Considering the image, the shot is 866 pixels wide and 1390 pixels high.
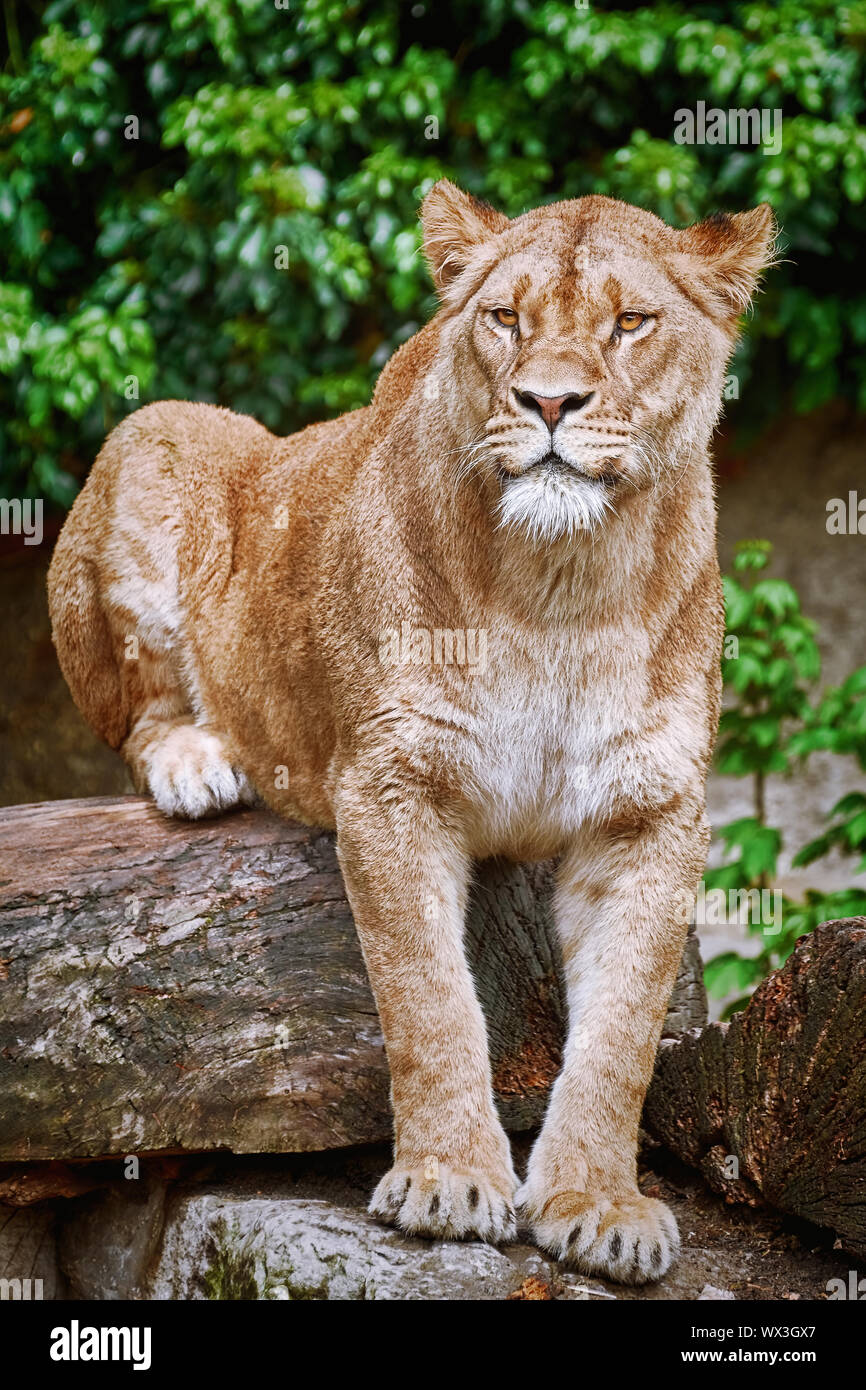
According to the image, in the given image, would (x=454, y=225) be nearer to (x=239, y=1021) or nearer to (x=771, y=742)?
(x=239, y=1021)

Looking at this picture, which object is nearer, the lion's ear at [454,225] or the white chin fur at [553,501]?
the white chin fur at [553,501]

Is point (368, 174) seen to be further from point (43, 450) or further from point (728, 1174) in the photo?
point (728, 1174)

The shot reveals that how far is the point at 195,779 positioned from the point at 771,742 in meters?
3.37

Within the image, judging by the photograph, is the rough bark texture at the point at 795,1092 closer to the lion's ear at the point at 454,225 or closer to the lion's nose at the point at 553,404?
the lion's nose at the point at 553,404

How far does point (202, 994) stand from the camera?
13.6 ft

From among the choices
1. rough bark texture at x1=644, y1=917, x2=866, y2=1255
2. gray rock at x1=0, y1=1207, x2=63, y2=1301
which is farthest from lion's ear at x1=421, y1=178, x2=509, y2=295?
gray rock at x1=0, y1=1207, x2=63, y2=1301

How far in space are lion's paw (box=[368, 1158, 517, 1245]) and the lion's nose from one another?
69.8 inches

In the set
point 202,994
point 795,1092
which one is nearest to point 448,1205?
point 795,1092

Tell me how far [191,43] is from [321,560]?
162 inches

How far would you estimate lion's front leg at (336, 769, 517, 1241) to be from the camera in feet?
11.5

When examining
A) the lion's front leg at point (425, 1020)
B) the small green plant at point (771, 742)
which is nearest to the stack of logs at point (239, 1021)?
the lion's front leg at point (425, 1020)

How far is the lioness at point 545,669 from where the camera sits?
3.44 meters

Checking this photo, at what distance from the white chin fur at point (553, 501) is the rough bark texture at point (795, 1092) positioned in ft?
3.74

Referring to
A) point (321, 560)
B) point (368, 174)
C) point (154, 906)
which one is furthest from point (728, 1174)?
point (368, 174)
